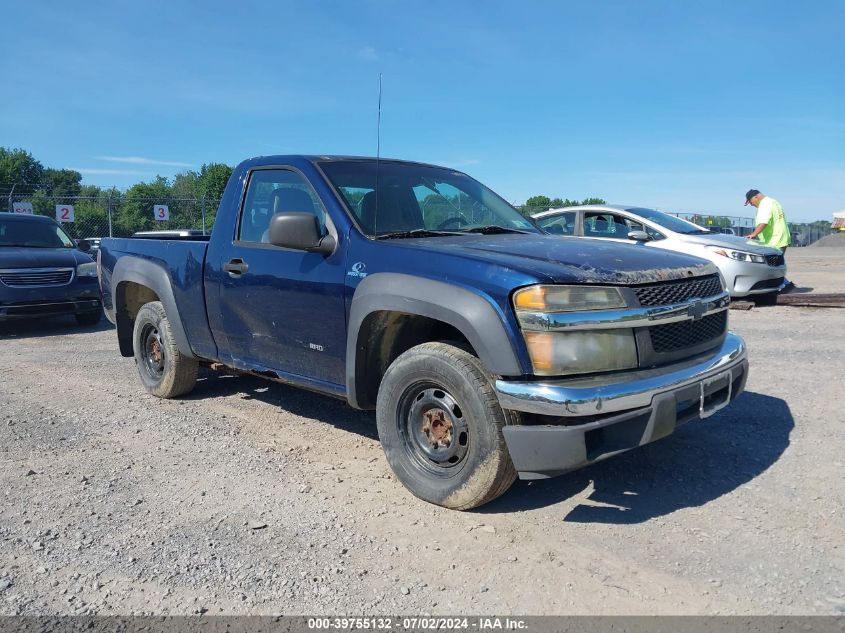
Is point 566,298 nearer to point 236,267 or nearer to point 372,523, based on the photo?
point 372,523

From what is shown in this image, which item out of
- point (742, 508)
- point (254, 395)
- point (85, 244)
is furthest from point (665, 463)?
point (85, 244)

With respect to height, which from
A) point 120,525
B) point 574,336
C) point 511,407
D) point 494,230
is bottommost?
point 120,525

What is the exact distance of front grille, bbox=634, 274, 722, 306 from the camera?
3.29m

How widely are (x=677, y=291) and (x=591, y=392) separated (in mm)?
854

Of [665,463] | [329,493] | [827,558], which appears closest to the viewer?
[827,558]

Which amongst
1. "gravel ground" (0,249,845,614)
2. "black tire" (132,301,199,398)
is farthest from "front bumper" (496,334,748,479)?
"black tire" (132,301,199,398)

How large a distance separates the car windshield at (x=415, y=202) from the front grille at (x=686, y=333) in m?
1.44

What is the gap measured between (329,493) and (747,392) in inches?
145

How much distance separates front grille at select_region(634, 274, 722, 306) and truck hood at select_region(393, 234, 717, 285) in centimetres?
4

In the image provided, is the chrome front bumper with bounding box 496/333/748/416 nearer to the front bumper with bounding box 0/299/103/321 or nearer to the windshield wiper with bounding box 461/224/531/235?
the windshield wiper with bounding box 461/224/531/235

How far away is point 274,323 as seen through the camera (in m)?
4.41

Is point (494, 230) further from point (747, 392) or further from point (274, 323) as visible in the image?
point (747, 392)

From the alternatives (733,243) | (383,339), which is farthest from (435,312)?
(733,243)

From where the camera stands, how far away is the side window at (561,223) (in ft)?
34.9
